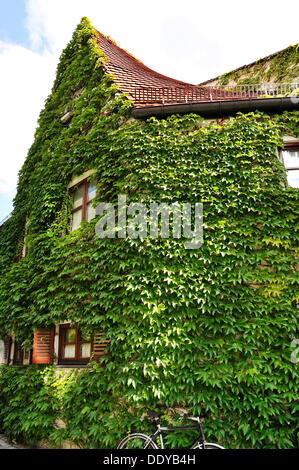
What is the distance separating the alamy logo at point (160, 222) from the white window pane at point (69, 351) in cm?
294

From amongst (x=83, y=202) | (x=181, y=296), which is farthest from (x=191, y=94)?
(x=181, y=296)

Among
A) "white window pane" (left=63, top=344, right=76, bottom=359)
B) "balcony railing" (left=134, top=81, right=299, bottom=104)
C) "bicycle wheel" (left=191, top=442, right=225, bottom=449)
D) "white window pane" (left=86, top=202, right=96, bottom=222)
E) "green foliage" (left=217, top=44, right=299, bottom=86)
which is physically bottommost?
"bicycle wheel" (left=191, top=442, right=225, bottom=449)

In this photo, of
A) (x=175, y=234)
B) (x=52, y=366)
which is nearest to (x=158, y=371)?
(x=175, y=234)

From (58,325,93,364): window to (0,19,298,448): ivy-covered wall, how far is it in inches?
17.7

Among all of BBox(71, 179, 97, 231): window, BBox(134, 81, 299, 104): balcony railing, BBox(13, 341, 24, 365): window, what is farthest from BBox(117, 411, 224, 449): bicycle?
BBox(134, 81, 299, 104): balcony railing

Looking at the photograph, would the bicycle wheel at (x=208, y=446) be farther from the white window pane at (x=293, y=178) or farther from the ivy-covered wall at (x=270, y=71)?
the ivy-covered wall at (x=270, y=71)

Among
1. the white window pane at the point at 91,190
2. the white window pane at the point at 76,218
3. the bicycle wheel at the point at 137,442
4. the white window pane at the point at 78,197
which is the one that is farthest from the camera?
the white window pane at the point at 78,197

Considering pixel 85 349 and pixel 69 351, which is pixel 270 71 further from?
pixel 69 351

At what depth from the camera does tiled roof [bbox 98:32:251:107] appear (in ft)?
27.8

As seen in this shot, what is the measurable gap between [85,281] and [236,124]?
15.5 feet

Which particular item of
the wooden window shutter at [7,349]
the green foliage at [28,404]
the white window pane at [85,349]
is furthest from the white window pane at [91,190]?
the wooden window shutter at [7,349]

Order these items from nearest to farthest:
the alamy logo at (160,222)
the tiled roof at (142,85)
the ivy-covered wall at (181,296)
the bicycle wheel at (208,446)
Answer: the bicycle wheel at (208,446) → the ivy-covered wall at (181,296) → the alamy logo at (160,222) → the tiled roof at (142,85)

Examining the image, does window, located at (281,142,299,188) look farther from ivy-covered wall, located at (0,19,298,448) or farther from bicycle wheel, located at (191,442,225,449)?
bicycle wheel, located at (191,442,225,449)

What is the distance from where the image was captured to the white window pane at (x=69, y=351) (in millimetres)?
8122
